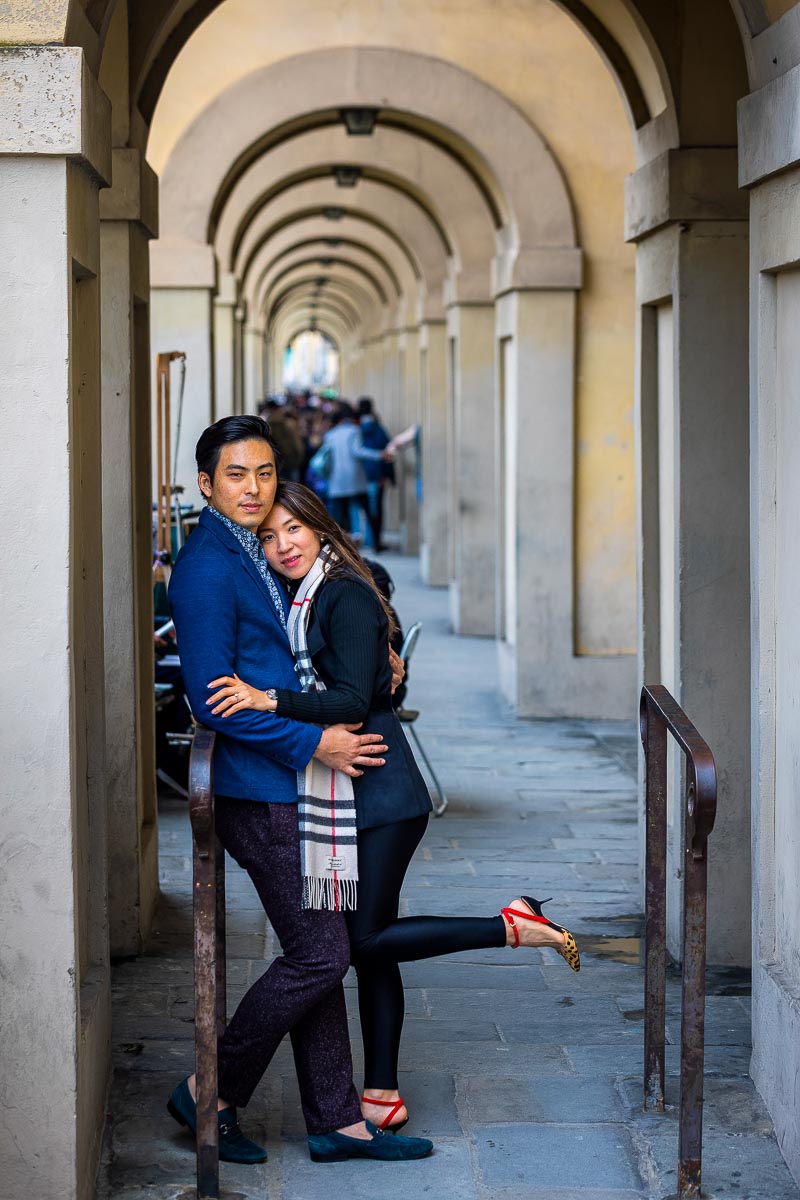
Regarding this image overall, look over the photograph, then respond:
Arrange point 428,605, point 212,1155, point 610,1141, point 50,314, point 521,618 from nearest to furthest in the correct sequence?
point 50,314
point 212,1155
point 610,1141
point 521,618
point 428,605

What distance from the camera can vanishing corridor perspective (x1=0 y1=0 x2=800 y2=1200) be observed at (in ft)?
12.0

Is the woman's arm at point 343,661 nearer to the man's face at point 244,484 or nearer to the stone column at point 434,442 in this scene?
the man's face at point 244,484

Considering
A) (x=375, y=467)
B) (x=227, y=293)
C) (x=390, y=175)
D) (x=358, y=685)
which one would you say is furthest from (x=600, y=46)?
(x=375, y=467)

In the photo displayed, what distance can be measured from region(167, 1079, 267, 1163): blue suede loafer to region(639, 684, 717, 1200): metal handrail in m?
1.05

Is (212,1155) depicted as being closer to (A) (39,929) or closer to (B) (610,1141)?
(A) (39,929)

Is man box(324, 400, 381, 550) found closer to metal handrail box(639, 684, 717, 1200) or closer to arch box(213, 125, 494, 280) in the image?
arch box(213, 125, 494, 280)

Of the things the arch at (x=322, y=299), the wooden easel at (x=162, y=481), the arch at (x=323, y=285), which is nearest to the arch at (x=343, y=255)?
the arch at (x=323, y=285)

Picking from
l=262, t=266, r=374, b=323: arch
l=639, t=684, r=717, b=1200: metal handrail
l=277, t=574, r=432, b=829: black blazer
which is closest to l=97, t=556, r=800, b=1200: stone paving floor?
l=639, t=684, r=717, b=1200: metal handrail

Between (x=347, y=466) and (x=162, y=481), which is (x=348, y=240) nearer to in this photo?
(x=347, y=466)

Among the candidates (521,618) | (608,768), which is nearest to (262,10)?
(521,618)

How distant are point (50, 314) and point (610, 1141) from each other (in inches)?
98.3

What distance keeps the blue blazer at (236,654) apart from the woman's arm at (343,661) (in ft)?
0.14

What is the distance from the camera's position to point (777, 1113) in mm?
4324

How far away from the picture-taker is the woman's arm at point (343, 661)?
3.95 m
